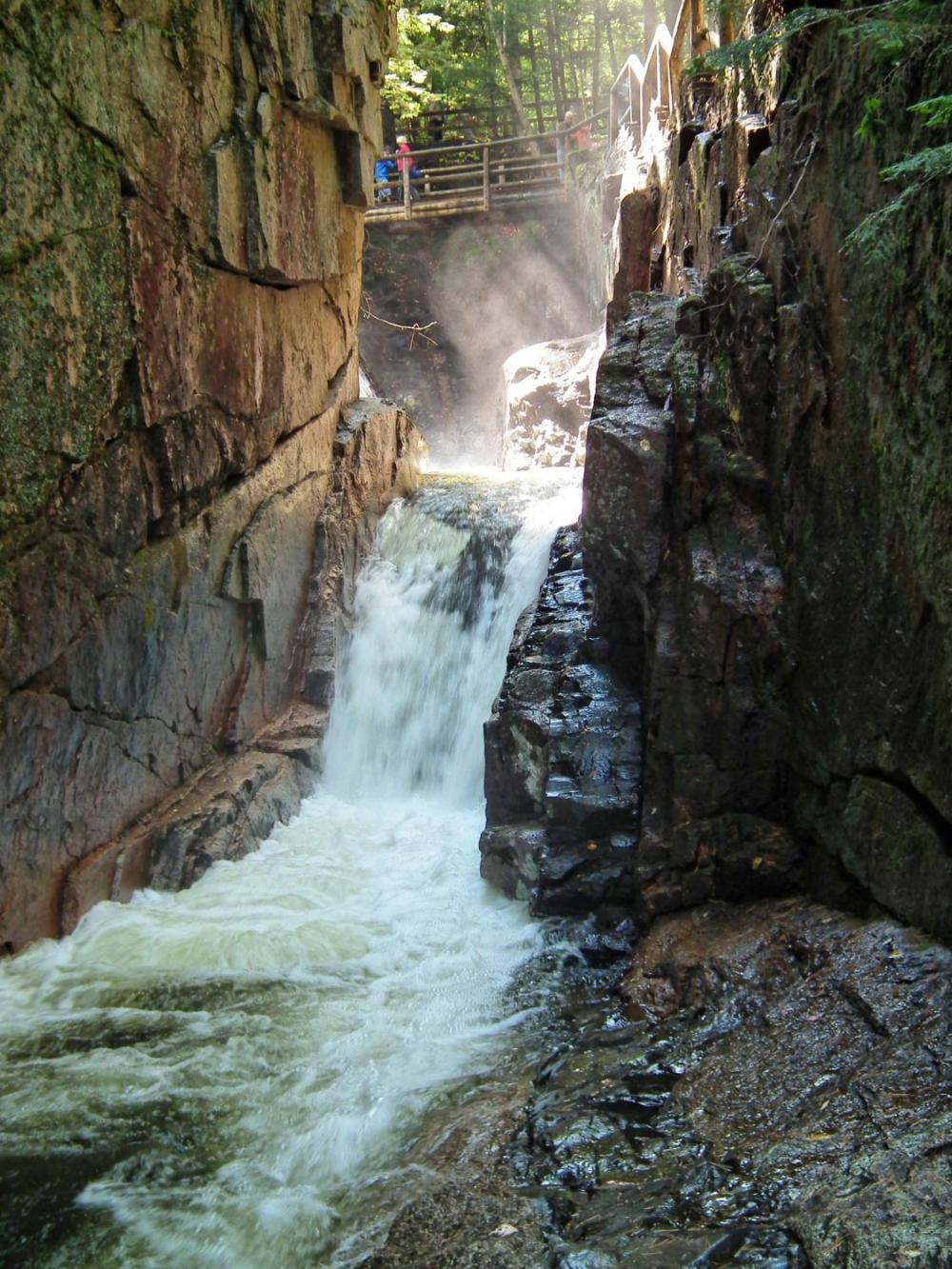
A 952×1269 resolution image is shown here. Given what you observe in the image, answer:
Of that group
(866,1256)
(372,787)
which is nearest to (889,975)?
(866,1256)

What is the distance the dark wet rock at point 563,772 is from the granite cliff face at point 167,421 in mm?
→ 2196

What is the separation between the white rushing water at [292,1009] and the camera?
4004mm

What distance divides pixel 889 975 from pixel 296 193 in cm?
753

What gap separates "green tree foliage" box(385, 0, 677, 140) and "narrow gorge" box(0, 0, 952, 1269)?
41.6 feet

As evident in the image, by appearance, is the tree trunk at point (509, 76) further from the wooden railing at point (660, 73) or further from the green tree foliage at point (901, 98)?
the green tree foliage at point (901, 98)

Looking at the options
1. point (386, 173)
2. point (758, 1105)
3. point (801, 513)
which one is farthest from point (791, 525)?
point (386, 173)

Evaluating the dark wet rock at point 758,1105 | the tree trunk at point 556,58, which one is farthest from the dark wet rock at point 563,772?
the tree trunk at point 556,58

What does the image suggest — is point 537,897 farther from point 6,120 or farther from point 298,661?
point 6,120

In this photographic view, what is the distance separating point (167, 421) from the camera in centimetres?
700

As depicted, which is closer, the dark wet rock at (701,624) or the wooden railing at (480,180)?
the dark wet rock at (701,624)

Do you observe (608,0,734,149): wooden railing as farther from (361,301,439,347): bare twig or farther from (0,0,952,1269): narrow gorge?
(361,301,439,347): bare twig

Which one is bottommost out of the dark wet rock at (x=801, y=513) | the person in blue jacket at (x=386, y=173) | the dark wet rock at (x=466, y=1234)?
the dark wet rock at (x=466, y=1234)

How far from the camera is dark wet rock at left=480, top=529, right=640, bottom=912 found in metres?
6.46

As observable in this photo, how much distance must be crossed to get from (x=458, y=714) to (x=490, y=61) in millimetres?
19964
